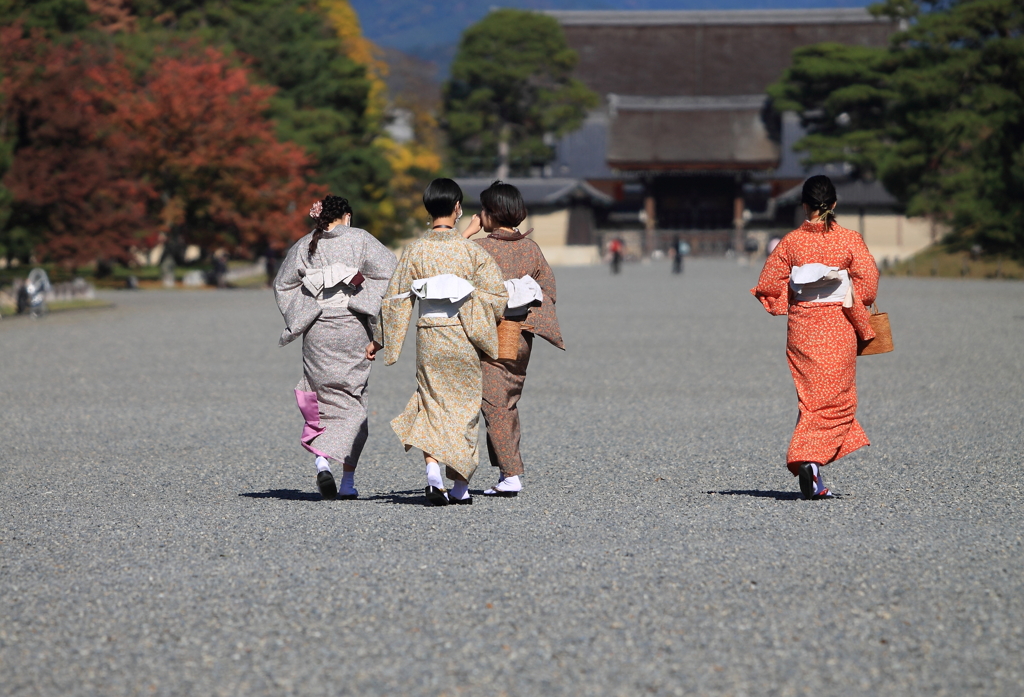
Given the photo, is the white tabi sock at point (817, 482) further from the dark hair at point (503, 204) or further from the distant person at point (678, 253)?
the distant person at point (678, 253)

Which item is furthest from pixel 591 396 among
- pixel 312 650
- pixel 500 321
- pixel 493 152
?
pixel 493 152

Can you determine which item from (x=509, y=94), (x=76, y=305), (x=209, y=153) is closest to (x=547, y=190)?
(x=509, y=94)

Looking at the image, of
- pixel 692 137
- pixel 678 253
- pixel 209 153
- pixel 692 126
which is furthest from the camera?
pixel 692 126

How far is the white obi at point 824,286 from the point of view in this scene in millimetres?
5809

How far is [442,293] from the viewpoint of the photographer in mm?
5551

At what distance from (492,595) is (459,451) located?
151cm

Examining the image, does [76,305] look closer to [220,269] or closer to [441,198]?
[220,269]

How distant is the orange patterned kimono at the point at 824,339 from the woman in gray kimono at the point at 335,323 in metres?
1.88

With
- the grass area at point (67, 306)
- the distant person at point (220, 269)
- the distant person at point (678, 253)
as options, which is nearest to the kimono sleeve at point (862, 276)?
the grass area at point (67, 306)

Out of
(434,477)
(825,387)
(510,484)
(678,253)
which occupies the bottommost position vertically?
(678,253)

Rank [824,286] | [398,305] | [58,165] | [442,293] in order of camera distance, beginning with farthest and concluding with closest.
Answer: [58,165] < [824,286] < [398,305] < [442,293]

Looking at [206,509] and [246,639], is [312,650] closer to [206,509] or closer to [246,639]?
[246,639]

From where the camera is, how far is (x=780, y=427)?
8.42 meters

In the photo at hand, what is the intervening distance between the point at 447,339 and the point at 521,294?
0.43 m
